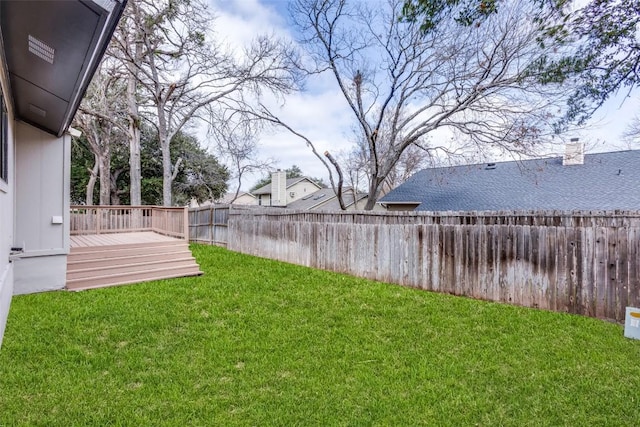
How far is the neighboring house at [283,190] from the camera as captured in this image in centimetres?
2955

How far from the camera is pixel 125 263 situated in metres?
7.00

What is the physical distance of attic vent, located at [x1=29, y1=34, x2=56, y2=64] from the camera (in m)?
2.99

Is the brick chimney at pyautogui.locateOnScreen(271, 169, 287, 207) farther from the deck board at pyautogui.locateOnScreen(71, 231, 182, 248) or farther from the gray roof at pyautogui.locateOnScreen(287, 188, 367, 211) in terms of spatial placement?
the deck board at pyautogui.locateOnScreen(71, 231, 182, 248)

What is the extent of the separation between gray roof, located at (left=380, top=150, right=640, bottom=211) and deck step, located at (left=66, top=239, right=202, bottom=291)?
10325 millimetres

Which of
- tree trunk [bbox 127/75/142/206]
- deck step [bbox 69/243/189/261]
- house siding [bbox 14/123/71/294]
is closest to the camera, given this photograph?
house siding [bbox 14/123/71/294]

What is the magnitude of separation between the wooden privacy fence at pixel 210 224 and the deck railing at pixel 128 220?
1.63 m

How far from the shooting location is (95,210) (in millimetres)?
10352

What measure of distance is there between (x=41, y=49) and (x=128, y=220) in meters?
9.00

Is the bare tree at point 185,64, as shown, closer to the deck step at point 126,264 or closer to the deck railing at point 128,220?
the deck railing at point 128,220

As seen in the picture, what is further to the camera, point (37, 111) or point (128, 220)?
point (128, 220)

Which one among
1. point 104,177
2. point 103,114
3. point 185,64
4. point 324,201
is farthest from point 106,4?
point 324,201

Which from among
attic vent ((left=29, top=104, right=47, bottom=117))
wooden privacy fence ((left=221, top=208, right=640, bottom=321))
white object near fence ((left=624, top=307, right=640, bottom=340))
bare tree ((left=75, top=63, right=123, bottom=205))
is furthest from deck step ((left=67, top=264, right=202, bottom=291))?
bare tree ((left=75, top=63, right=123, bottom=205))

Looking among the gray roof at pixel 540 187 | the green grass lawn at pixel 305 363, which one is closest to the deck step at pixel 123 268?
the green grass lawn at pixel 305 363

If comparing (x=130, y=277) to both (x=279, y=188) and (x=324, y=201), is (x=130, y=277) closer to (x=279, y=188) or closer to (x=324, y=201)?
(x=324, y=201)
